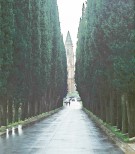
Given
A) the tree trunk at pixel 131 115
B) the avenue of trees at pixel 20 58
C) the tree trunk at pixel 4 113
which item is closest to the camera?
the tree trunk at pixel 131 115

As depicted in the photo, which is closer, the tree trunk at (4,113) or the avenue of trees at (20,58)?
the avenue of trees at (20,58)

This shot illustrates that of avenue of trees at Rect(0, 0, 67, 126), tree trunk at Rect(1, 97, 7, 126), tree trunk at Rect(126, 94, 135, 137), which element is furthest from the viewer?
tree trunk at Rect(1, 97, 7, 126)

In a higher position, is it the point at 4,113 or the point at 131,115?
the point at 4,113

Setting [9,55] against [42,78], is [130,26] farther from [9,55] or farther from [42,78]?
[42,78]

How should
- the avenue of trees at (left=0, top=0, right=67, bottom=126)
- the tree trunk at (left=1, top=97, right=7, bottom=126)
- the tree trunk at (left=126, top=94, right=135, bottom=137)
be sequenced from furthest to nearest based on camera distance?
the tree trunk at (left=1, top=97, right=7, bottom=126), the avenue of trees at (left=0, top=0, right=67, bottom=126), the tree trunk at (left=126, top=94, right=135, bottom=137)

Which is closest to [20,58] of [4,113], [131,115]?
[4,113]

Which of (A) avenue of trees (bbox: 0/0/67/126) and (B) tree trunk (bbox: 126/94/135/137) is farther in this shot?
(A) avenue of trees (bbox: 0/0/67/126)

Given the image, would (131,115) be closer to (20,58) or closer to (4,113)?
(4,113)

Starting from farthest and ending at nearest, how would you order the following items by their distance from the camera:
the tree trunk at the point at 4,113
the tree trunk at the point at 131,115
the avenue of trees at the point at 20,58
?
1. the tree trunk at the point at 4,113
2. the avenue of trees at the point at 20,58
3. the tree trunk at the point at 131,115

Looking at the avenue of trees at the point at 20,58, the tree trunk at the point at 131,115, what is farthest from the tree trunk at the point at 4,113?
the tree trunk at the point at 131,115

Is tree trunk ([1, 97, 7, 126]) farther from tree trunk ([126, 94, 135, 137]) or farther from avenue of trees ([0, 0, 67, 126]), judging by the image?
tree trunk ([126, 94, 135, 137])

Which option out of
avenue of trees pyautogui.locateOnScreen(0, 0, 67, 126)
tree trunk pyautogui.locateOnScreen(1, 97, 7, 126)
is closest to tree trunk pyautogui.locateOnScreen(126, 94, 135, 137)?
avenue of trees pyautogui.locateOnScreen(0, 0, 67, 126)

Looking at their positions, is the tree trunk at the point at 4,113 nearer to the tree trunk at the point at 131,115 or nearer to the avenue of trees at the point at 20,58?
the avenue of trees at the point at 20,58

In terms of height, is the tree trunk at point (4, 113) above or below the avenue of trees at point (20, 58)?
below
